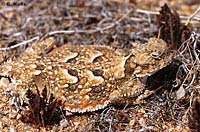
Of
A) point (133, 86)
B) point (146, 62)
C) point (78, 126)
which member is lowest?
point (78, 126)

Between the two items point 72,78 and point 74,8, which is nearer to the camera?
Answer: point 72,78

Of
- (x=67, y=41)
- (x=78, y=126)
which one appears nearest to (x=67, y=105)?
(x=78, y=126)

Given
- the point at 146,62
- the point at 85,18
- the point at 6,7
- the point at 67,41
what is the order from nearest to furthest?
the point at 146,62 → the point at 67,41 → the point at 85,18 → the point at 6,7

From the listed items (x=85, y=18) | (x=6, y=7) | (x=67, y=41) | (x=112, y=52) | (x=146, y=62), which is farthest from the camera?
(x=6, y=7)

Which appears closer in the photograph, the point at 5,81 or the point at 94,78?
the point at 94,78

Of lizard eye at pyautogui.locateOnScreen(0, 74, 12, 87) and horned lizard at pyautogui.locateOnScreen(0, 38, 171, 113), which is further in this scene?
lizard eye at pyautogui.locateOnScreen(0, 74, 12, 87)

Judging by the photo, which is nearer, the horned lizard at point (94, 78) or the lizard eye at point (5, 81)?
the horned lizard at point (94, 78)

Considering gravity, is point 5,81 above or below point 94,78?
below

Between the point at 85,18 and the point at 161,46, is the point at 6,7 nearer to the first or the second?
the point at 85,18
